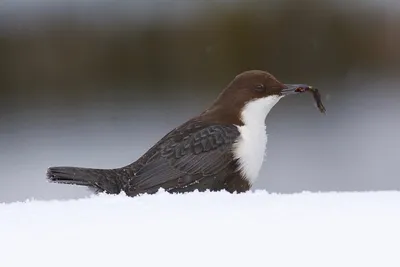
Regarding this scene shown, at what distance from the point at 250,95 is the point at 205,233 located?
2155 mm

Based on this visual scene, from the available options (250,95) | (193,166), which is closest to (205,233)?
(193,166)

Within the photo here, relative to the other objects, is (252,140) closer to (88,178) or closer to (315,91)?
(315,91)

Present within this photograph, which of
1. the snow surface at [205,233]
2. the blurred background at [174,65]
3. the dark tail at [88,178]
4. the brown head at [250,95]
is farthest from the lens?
the blurred background at [174,65]

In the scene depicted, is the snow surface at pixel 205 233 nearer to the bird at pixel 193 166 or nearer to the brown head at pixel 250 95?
the bird at pixel 193 166

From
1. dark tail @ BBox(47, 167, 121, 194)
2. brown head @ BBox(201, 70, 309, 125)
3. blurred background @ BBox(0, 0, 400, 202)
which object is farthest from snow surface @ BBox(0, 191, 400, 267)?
blurred background @ BBox(0, 0, 400, 202)

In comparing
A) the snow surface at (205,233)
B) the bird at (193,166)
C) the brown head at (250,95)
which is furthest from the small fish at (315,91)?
the snow surface at (205,233)

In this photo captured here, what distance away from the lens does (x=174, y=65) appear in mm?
10398

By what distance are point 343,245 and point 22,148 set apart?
7747 millimetres

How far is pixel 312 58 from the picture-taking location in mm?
10914

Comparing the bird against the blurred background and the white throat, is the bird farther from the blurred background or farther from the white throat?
the blurred background

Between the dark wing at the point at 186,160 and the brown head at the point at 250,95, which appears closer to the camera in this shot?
the dark wing at the point at 186,160

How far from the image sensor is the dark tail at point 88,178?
4.03 meters

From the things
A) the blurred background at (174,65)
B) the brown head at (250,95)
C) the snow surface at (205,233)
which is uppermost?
the blurred background at (174,65)

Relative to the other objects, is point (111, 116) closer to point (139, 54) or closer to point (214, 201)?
point (139, 54)
